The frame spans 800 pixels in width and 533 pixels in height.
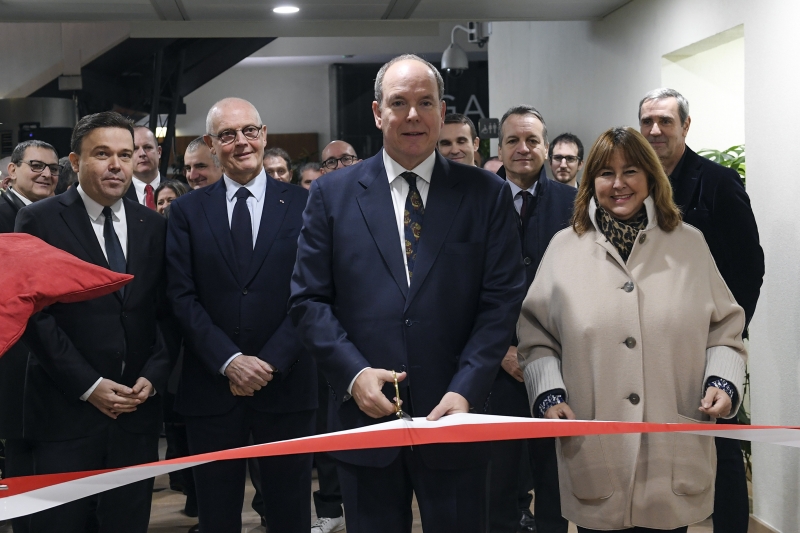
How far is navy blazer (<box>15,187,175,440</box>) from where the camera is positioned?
9.07 feet

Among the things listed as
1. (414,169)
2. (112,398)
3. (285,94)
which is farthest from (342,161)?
(285,94)

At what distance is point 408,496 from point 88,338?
122 cm

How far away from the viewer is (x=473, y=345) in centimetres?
236

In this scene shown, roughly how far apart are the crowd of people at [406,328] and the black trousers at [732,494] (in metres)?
0.02

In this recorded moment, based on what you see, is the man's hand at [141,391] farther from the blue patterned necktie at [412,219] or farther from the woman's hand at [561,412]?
the woman's hand at [561,412]

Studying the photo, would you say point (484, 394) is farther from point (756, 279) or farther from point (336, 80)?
point (336, 80)

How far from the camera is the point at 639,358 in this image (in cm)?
243

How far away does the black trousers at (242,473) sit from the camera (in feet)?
9.60

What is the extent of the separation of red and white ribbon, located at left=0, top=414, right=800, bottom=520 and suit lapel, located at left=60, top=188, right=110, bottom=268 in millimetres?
888

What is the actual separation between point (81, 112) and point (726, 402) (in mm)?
9820

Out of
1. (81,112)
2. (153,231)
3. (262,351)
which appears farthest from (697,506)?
(81,112)

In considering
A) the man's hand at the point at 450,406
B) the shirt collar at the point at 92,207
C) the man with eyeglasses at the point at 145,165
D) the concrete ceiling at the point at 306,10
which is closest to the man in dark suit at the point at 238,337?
the shirt collar at the point at 92,207

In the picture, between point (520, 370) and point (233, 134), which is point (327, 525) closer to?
point (520, 370)

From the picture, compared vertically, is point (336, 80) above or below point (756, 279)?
above
